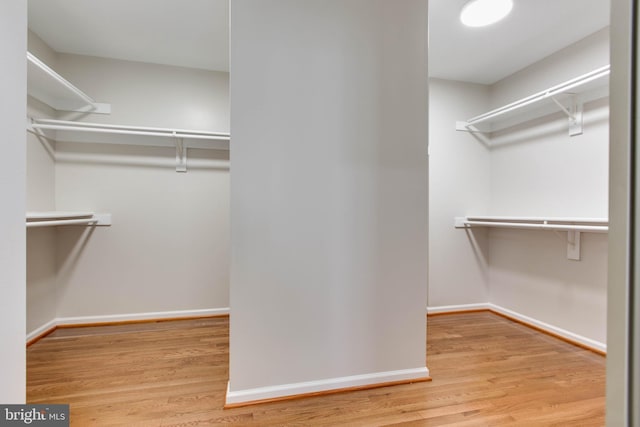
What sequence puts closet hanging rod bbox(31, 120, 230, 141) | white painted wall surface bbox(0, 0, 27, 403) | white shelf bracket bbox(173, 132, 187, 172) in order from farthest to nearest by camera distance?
1. white shelf bracket bbox(173, 132, 187, 172)
2. closet hanging rod bbox(31, 120, 230, 141)
3. white painted wall surface bbox(0, 0, 27, 403)

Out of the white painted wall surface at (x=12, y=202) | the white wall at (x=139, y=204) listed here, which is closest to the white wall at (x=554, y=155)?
the white wall at (x=139, y=204)

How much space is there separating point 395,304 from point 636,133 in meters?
1.42

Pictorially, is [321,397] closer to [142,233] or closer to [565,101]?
[142,233]

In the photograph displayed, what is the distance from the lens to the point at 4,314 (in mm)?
Result: 990

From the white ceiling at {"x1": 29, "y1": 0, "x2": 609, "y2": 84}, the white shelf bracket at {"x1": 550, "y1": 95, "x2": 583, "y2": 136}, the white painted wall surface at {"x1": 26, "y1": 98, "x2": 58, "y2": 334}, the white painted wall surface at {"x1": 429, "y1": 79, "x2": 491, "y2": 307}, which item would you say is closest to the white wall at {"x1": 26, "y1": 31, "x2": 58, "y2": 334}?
the white painted wall surface at {"x1": 26, "y1": 98, "x2": 58, "y2": 334}

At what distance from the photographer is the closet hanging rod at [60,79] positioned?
1735 mm

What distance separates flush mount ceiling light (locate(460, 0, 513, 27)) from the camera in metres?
1.87

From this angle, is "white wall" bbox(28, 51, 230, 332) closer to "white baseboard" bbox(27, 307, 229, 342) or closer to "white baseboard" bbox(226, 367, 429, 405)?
"white baseboard" bbox(27, 307, 229, 342)

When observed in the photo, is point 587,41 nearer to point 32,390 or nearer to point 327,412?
point 327,412

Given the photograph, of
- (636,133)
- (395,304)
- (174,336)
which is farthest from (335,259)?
(174,336)

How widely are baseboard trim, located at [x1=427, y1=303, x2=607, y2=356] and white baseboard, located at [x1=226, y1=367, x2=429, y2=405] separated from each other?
1.27m

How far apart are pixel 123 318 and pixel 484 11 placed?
147 inches

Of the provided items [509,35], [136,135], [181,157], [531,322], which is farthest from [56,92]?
[531,322]

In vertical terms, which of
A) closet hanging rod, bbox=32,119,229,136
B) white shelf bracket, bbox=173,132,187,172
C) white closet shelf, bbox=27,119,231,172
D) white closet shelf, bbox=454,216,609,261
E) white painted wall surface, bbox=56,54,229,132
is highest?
white painted wall surface, bbox=56,54,229,132
